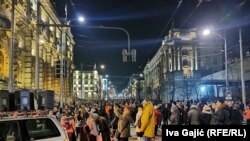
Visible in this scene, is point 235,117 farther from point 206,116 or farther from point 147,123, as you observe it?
point 147,123

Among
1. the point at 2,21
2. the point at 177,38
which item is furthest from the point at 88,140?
the point at 177,38

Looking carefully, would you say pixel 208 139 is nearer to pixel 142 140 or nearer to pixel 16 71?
pixel 142 140

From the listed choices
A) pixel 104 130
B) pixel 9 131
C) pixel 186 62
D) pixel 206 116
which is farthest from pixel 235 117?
pixel 186 62

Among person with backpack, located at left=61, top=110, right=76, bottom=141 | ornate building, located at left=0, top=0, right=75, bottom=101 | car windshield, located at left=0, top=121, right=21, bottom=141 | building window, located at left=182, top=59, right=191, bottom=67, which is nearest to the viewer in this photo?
car windshield, located at left=0, top=121, right=21, bottom=141

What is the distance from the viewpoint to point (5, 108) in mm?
14336

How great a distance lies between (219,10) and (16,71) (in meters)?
59.4

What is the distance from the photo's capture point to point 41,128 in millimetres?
10414

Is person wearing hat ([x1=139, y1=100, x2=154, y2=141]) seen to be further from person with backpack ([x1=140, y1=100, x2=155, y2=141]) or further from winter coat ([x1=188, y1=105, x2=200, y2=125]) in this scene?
winter coat ([x1=188, y1=105, x2=200, y2=125])

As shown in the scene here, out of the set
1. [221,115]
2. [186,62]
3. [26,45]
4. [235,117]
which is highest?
[186,62]

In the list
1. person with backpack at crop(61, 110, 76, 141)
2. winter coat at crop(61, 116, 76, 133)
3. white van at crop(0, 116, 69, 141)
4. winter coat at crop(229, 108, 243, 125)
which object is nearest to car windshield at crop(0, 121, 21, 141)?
white van at crop(0, 116, 69, 141)

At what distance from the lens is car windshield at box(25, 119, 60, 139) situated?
32.5 ft

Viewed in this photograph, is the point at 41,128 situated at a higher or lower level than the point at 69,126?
higher

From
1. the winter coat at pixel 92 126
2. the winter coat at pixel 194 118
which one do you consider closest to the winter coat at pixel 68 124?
the winter coat at pixel 92 126

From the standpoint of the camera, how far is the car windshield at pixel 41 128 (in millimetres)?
9914
